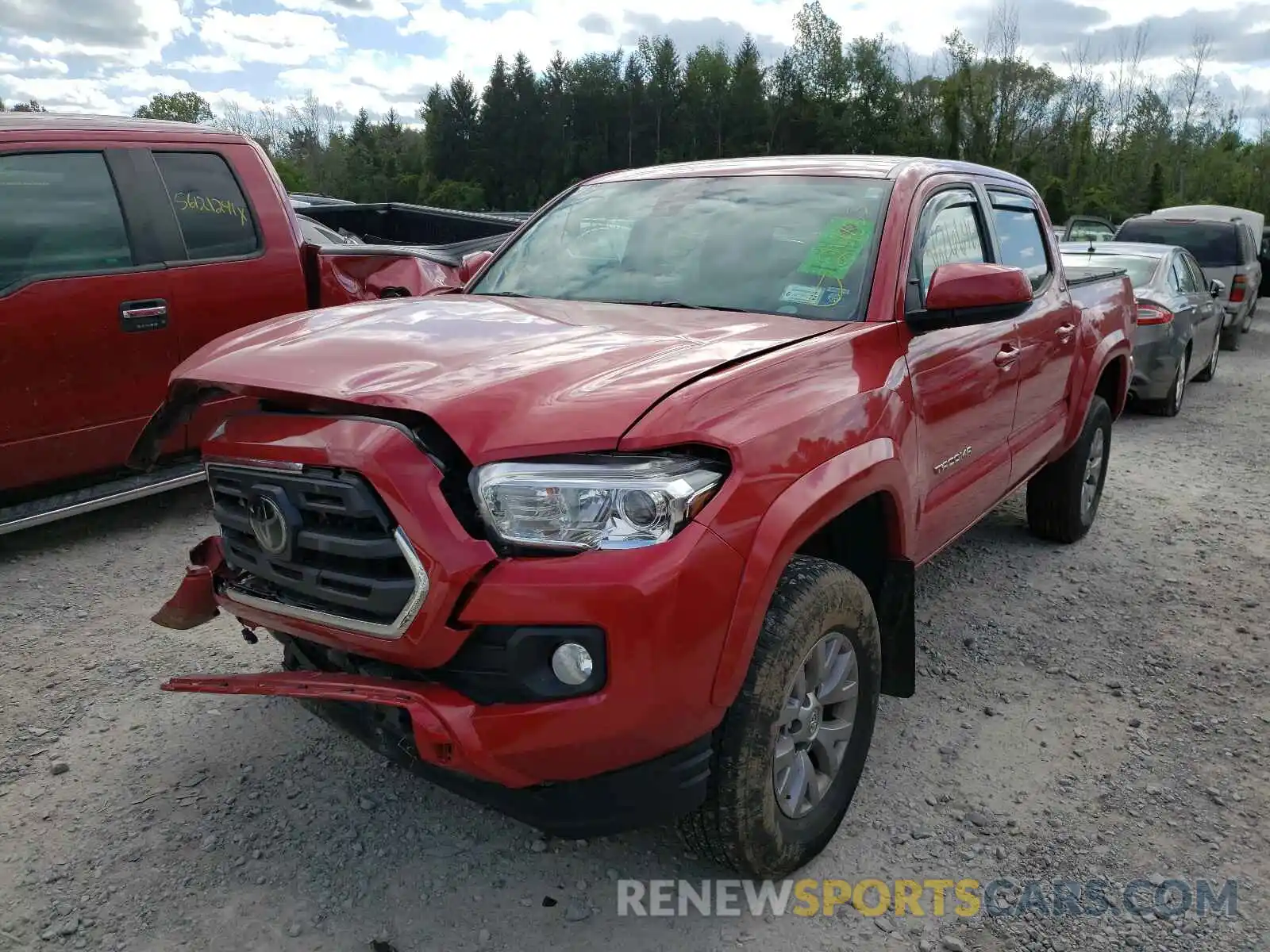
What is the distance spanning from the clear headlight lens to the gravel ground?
1062 millimetres

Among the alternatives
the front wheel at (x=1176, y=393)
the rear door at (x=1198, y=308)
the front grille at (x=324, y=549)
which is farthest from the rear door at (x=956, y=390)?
the rear door at (x=1198, y=308)

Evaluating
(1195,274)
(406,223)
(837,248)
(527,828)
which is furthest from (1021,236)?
(1195,274)

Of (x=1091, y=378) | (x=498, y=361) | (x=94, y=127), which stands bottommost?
(x=1091, y=378)

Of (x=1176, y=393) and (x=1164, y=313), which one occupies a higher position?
(x=1164, y=313)

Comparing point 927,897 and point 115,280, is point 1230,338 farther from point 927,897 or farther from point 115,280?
point 115,280

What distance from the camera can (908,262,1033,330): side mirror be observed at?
2924 mm

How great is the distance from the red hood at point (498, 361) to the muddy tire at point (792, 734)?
623 mm

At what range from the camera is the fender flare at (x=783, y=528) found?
2.12 m

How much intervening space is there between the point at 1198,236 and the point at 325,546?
14.9 m

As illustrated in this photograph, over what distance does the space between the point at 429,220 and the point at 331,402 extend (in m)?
6.14

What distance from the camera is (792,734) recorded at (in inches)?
98.7

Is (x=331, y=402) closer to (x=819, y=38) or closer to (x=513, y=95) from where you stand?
(x=513, y=95)

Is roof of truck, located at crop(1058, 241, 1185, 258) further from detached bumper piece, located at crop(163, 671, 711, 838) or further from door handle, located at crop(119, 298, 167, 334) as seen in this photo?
detached bumper piece, located at crop(163, 671, 711, 838)

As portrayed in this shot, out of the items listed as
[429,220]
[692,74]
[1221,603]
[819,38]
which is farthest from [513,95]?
[1221,603]
